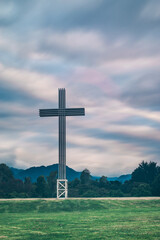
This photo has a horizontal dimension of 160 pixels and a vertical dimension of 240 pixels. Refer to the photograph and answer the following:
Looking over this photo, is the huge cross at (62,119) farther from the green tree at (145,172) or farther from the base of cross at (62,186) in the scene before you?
the green tree at (145,172)

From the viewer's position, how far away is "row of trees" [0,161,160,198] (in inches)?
3403

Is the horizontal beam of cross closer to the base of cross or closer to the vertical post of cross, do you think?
the vertical post of cross

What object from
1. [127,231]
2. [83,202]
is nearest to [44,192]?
[83,202]

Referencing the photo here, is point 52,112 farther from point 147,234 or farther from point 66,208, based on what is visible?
point 147,234

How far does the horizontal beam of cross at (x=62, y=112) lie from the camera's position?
70250mm

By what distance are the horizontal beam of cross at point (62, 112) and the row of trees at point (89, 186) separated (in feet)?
80.2

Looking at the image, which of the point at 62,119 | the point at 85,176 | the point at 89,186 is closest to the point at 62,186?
the point at 62,119

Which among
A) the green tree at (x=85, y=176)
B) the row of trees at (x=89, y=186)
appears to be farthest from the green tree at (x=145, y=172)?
the green tree at (x=85, y=176)

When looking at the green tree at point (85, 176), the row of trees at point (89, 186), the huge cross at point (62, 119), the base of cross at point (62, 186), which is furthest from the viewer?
the green tree at point (85, 176)

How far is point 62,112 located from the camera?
71.1 meters

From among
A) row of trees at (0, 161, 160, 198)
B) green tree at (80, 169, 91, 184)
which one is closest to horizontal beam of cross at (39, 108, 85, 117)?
row of trees at (0, 161, 160, 198)

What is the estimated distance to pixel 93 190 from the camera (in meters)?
92.4

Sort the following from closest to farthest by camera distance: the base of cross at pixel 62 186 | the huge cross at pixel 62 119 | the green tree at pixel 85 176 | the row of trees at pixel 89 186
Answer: the base of cross at pixel 62 186 → the huge cross at pixel 62 119 → the row of trees at pixel 89 186 → the green tree at pixel 85 176

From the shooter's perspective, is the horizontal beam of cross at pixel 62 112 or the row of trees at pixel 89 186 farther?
the row of trees at pixel 89 186
